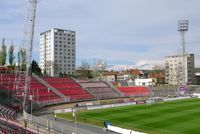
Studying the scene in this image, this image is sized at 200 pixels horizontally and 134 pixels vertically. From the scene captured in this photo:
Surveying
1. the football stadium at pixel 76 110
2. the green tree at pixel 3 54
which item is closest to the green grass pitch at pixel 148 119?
the football stadium at pixel 76 110

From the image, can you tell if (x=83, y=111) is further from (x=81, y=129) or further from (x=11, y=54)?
(x=11, y=54)

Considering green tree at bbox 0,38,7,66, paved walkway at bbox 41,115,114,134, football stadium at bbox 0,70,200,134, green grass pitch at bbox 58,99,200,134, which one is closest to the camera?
paved walkway at bbox 41,115,114,134

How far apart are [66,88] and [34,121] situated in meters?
49.7

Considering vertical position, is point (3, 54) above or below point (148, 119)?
above

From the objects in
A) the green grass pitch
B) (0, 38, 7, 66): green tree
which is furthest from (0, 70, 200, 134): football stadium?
(0, 38, 7, 66): green tree

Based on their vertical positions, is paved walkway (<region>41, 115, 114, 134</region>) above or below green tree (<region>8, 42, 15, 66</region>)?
below

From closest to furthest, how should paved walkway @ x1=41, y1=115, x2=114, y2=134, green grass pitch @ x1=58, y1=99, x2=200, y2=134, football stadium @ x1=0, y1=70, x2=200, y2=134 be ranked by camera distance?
paved walkway @ x1=41, y1=115, x2=114, y2=134
football stadium @ x1=0, y1=70, x2=200, y2=134
green grass pitch @ x1=58, y1=99, x2=200, y2=134

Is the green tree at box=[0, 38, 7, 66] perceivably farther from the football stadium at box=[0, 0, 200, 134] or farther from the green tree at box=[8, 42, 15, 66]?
the football stadium at box=[0, 0, 200, 134]

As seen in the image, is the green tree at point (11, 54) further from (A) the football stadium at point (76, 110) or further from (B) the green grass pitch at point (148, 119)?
(B) the green grass pitch at point (148, 119)

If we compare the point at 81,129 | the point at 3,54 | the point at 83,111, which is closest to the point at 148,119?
the point at 81,129

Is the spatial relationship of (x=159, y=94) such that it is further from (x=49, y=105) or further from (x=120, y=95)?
(x=49, y=105)

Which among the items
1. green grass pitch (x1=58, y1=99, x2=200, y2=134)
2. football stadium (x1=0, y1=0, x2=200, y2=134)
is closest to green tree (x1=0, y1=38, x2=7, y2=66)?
football stadium (x1=0, y1=0, x2=200, y2=134)

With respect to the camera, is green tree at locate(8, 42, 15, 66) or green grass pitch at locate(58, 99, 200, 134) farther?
green tree at locate(8, 42, 15, 66)

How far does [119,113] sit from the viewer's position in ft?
225
